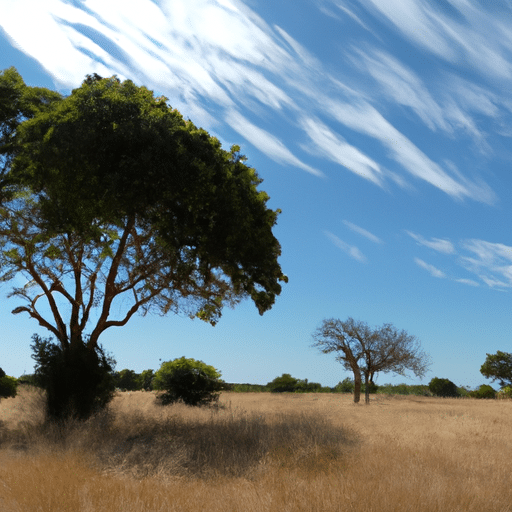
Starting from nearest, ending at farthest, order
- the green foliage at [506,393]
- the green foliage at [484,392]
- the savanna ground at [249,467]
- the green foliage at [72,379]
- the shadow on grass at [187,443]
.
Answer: the savanna ground at [249,467], the shadow on grass at [187,443], the green foliage at [72,379], the green foliage at [506,393], the green foliage at [484,392]

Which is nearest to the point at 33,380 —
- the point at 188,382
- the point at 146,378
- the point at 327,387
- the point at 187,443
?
the point at 187,443

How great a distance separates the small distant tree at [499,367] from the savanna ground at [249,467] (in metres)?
51.1

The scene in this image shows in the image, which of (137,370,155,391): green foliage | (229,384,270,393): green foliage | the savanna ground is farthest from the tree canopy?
(229,384,270,393): green foliage

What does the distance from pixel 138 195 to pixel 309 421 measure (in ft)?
30.0

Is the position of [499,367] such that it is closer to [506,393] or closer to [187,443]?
[506,393]

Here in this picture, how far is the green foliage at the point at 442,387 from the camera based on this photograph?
58125mm

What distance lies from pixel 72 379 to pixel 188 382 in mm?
8841

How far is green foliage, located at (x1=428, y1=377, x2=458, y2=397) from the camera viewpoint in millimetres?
58125

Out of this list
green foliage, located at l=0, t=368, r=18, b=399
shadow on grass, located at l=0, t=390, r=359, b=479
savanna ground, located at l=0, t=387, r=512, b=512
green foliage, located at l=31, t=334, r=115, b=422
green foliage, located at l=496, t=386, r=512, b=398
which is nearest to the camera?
savanna ground, located at l=0, t=387, r=512, b=512

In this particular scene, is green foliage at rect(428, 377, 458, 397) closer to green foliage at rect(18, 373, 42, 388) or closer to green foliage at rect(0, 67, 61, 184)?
green foliage at rect(18, 373, 42, 388)

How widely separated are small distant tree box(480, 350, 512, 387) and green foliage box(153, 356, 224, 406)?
49226 mm

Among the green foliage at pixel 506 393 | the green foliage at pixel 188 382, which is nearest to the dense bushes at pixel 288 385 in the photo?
the green foliage at pixel 506 393

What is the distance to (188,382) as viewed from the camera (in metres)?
24.9

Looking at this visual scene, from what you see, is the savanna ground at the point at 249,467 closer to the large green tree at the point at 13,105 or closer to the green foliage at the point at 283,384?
the large green tree at the point at 13,105
